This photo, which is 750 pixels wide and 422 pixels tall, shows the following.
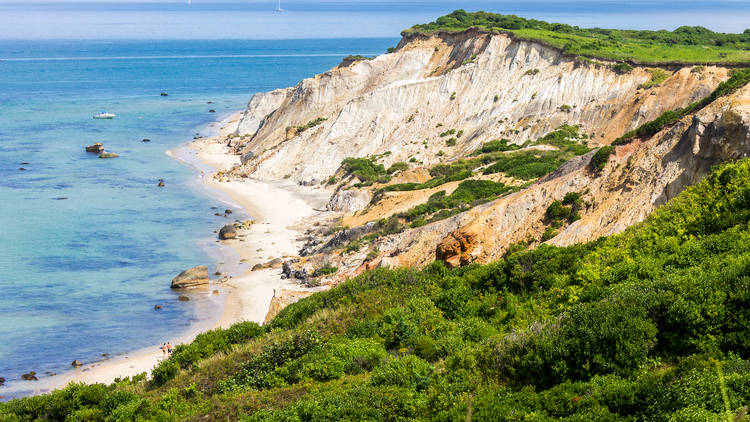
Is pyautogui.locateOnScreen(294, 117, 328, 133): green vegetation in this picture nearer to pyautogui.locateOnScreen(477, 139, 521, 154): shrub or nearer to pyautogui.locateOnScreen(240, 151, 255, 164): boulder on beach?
pyautogui.locateOnScreen(240, 151, 255, 164): boulder on beach

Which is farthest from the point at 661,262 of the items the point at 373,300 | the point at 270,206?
the point at 270,206

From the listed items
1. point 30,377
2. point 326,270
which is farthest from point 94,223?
point 30,377

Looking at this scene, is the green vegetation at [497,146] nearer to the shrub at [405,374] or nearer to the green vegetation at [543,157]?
the green vegetation at [543,157]

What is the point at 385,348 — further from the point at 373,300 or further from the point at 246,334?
the point at 246,334

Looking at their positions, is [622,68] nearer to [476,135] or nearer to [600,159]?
[476,135]

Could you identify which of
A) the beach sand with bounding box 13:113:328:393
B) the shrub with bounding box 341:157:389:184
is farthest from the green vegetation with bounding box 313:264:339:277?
the shrub with bounding box 341:157:389:184

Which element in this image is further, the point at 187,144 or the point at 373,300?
the point at 187,144
